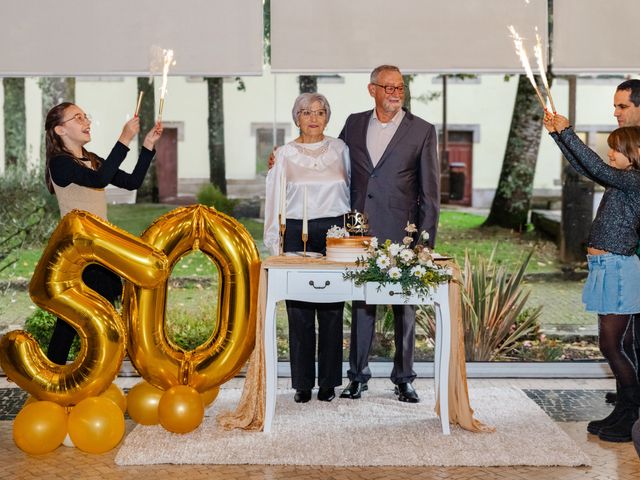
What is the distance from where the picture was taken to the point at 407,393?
5277 millimetres

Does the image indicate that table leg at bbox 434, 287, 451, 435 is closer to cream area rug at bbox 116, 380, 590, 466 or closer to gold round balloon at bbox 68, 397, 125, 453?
cream area rug at bbox 116, 380, 590, 466

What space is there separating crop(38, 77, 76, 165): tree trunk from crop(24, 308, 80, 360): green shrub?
94 centimetres

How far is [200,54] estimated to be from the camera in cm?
582

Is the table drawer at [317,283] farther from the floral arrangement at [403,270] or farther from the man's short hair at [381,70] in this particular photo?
the man's short hair at [381,70]

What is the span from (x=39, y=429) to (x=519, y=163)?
322 centimetres

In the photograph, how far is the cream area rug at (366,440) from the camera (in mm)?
4250

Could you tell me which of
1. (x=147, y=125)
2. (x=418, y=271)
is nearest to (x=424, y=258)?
(x=418, y=271)

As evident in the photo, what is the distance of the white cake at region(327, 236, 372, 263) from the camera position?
4.61m

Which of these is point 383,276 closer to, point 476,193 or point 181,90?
point 476,193

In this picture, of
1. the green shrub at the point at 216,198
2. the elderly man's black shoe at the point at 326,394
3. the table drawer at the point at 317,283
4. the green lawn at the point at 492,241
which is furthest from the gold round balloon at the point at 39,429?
the green lawn at the point at 492,241

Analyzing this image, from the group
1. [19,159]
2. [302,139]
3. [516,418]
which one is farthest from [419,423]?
[19,159]

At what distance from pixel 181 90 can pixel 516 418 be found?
2729 millimetres

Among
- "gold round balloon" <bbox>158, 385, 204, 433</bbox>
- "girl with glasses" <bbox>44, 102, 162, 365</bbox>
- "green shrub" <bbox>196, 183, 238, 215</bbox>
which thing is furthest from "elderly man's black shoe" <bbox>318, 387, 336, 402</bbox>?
"green shrub" <bbox>196, 183, 238, 215</bbox>

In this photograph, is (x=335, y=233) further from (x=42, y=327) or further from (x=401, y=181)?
(x=42, y=327)
